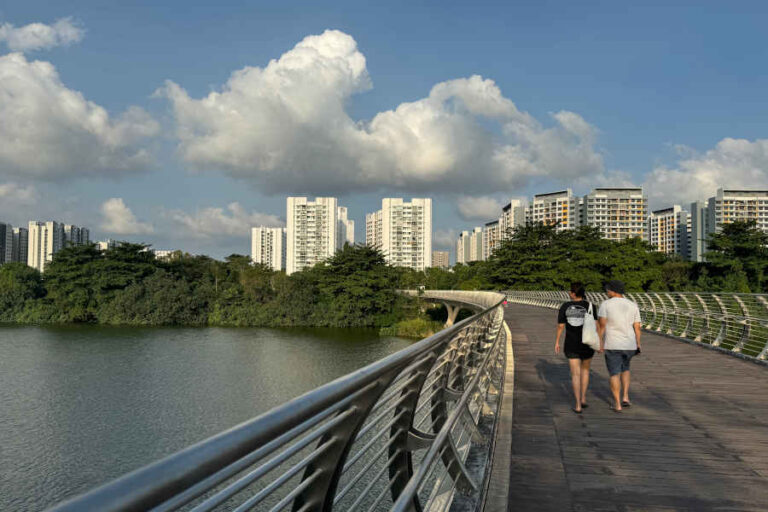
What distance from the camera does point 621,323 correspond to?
6746 millimetres

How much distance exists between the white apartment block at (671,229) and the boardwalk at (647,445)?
141 m

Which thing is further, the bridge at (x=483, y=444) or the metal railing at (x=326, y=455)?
the bridge at (x=483, y=444)

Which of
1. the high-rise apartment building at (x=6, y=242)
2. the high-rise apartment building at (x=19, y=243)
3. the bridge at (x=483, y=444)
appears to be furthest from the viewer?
the high-rise apartment building at (x=19, y=243)

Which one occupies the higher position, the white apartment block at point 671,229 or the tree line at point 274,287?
the white apartment block at point 671,229

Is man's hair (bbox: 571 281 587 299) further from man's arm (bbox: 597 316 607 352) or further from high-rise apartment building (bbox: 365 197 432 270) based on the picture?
high-rise apartment building (bbox: 365 197 432 270)

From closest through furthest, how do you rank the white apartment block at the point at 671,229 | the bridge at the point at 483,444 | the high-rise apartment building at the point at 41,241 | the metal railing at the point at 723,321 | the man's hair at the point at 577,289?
the bridge at the point at 483,444, the man's hair at the point at 577,289, the metal railing at the point at 723,321, the white apartment block at the point at 671,229, the high-rise apartment building at the point at 41,241

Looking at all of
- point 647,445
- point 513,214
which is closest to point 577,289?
point 647,445

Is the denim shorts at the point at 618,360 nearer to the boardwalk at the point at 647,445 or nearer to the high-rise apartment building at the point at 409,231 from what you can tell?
the boardwalk at the point at 647,445

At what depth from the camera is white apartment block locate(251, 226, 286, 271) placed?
18888cm

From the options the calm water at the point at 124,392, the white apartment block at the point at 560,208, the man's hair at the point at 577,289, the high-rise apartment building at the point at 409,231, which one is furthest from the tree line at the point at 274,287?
the high-rise apartment building at the point at 409,231

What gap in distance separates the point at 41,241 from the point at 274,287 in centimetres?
11844

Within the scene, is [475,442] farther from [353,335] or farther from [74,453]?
[353,335]

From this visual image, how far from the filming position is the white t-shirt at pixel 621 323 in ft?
22.0

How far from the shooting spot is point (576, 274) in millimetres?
64188
